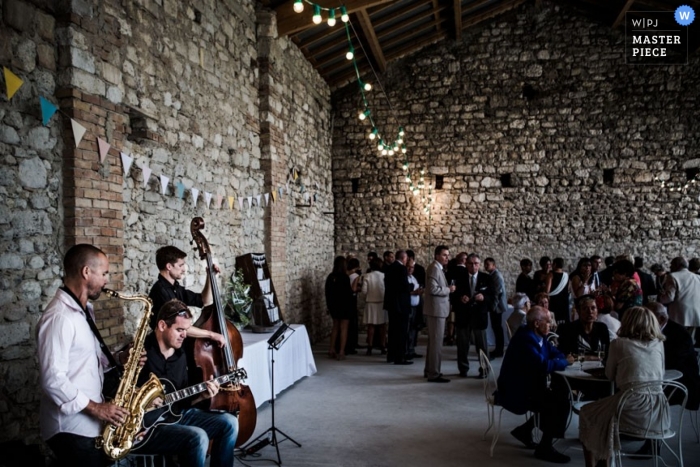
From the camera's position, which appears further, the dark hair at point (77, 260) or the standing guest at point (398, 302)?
the standing guest at point (398, 302)

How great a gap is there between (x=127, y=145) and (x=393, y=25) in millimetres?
6178

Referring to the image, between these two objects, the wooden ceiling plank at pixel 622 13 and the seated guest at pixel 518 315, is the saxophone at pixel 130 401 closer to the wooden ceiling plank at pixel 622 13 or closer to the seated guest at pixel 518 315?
the seated guest at pixel 518 315

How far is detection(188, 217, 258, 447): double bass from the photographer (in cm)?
355

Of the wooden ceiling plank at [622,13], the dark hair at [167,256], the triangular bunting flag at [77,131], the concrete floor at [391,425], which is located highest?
the wooden ceiling plank at [622,13]

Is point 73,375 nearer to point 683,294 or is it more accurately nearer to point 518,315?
point 518,315

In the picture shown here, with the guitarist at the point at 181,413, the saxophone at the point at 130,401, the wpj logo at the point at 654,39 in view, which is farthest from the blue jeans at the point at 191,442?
the wpj logo at the point at 654,39

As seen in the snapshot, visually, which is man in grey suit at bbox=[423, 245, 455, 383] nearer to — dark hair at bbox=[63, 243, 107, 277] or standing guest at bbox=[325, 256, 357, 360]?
standing guest at bbox=[325, 256, 357, 360]

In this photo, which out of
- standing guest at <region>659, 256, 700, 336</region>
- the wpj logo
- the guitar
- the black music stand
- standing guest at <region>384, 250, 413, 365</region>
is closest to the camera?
the guitar

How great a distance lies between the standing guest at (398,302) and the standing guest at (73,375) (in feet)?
16.5

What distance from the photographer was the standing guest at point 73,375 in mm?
2342

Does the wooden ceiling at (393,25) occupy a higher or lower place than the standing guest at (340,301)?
higher

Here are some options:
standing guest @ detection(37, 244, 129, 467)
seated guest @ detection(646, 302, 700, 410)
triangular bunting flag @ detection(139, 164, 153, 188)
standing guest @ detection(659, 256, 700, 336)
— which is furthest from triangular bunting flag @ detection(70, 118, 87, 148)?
standing guest @ detection(659, 256, 700, 336)

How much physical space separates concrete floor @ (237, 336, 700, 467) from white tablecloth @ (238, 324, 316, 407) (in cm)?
14

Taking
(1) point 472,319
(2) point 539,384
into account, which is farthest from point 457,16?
(2) point 539,384
